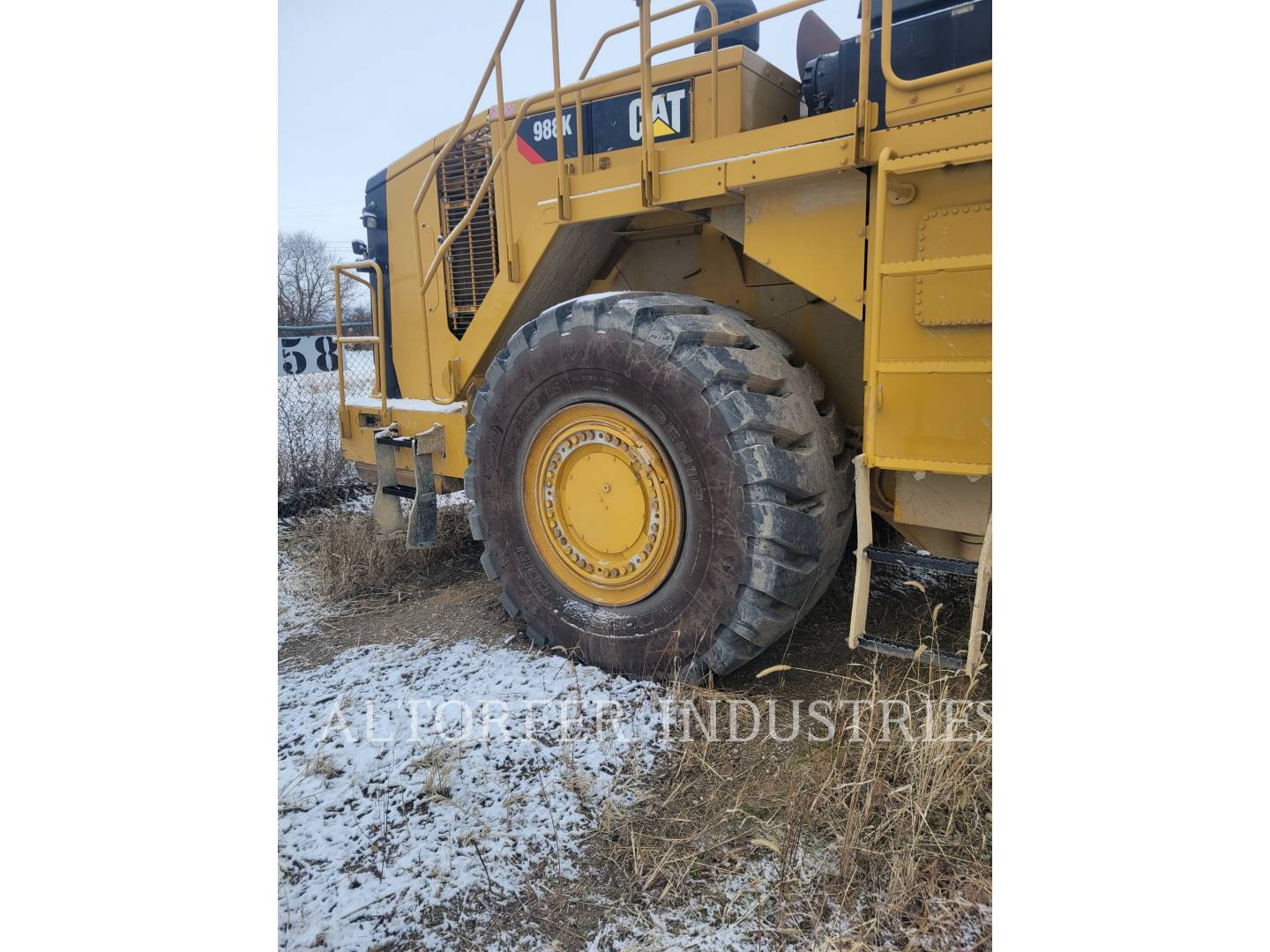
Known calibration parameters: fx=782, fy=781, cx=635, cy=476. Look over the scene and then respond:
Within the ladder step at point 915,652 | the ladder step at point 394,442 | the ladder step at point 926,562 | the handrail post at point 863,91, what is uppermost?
the handrail post at point 863,91

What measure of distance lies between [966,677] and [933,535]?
50cm

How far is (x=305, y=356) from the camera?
6.76 meters

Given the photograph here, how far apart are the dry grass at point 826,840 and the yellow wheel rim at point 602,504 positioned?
703 mm

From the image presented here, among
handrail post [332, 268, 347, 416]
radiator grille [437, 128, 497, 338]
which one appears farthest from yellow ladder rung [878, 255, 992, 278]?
handrail post [332, 268, 347, 416]

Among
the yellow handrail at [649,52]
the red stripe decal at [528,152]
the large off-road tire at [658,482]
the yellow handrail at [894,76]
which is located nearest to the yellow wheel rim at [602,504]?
the large off-road tire at [658,482]

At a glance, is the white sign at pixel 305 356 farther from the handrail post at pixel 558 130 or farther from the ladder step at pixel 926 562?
the ladder step at pixel 926 562

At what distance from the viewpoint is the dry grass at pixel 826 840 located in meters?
1.73

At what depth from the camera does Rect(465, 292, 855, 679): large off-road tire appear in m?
2.55

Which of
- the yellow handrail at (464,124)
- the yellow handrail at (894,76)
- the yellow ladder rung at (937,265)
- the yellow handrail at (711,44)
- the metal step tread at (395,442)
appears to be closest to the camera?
the yellow ladder rung at (937,265)

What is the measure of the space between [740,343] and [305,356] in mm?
5194

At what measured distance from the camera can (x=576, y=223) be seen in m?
3.30

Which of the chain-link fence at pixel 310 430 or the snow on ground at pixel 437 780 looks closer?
the snow on ground at pixel 437 780

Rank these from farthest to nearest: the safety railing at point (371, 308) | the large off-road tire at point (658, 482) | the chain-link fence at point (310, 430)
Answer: the chain-link fence at point (310, 430) < the safety railing at point (371, 308) < the large off-road tire at point (658, 482)

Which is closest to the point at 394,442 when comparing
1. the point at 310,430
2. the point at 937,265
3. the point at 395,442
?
the point at 395,442
